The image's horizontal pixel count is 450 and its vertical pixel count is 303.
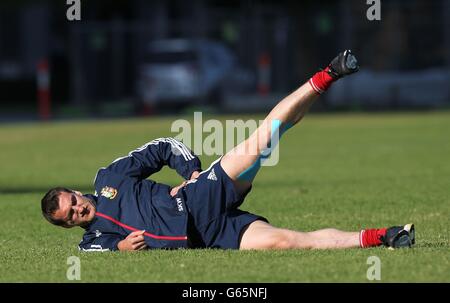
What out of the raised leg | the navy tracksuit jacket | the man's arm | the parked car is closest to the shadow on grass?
the man's arm

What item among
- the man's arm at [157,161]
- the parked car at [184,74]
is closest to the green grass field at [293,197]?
the man's arm at [157,161]

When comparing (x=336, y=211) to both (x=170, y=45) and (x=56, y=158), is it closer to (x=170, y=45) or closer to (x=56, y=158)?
(x=56, y=158)

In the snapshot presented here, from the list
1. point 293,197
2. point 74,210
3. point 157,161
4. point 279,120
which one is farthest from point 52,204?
point 293,197

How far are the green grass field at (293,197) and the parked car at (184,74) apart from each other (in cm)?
623

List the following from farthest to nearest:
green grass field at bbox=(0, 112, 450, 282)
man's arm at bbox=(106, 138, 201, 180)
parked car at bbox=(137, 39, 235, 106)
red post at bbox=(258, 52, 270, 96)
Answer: parked car at bbox=(137, 39, 235, 106)
red post at bbox=(258, 52, 270, 96)
man's arm at bbox=(106, 138, 201, 180)
green grass field at bbox=(0, 112, 450, 282)

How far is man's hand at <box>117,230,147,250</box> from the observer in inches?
388

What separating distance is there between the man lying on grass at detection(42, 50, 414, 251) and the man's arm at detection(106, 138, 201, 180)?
34 centimetres

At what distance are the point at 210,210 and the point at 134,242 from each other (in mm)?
702

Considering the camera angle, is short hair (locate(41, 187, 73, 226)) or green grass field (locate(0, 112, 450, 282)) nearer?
green grass field (locate(0, 112, 450, 282))

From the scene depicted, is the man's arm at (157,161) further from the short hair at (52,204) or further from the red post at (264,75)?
the red post at (264,75)

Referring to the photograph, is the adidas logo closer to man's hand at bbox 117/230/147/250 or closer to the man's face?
man's hand at bbox 117/230/147/250

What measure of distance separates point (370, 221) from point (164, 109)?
2739cm

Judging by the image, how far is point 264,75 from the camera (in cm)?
3862
